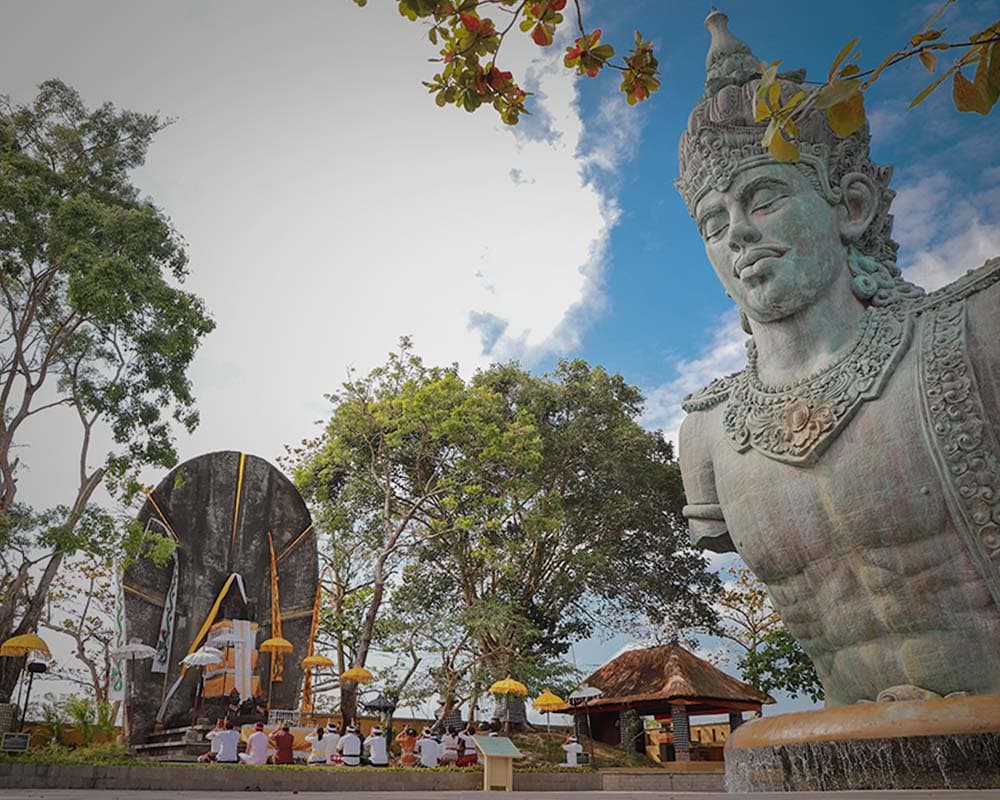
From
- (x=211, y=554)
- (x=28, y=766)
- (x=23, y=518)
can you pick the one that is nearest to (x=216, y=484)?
(x=211, y=554)

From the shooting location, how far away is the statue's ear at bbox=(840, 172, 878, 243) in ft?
16.3

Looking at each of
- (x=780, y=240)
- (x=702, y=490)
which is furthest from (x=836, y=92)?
(x=702, y=490)

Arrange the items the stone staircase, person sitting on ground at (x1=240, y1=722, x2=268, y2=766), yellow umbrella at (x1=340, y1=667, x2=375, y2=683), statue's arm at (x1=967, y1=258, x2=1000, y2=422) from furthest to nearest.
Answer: yellow umbrella at (x1=340, y1=667, x2=375, y2=683) < the stone staircase < person sitting on ground at (x1=240, y1=722, x2=268, y2=766) < statue's arm at (x1=967, y1=258, x2=1000, y2=422)

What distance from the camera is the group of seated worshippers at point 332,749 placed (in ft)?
41.9

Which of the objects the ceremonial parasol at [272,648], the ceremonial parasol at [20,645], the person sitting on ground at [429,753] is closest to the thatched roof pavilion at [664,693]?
the person sitting on ground at [429,753]

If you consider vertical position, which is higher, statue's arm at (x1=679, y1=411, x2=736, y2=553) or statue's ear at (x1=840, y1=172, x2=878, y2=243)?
statue's ear at (x1=840, y1=172, x2=878, y2=243)

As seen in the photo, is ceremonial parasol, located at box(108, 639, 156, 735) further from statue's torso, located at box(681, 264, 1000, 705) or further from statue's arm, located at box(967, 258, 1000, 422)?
statue's arm, located at box(967, 258, 1000, 422)

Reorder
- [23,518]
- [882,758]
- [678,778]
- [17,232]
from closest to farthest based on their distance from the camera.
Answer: [882,758], [23,518], [17,232], [678,778]

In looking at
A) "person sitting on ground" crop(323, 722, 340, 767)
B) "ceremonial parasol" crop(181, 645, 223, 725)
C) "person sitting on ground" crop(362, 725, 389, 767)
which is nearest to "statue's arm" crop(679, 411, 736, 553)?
"person sitting on ground" crop(362, 725, 389, 767)

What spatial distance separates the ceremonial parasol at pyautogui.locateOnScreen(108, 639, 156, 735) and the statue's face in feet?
49.0

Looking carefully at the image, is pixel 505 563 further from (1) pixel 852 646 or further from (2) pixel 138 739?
(1) pixel 852 646

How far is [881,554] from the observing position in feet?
13.8

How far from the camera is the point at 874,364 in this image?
4.42 m

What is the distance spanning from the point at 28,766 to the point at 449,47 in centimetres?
1068
